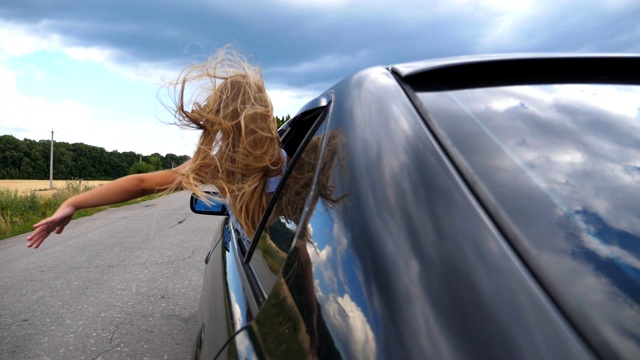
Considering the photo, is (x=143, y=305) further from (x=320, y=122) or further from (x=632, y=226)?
(x=632, y=226)

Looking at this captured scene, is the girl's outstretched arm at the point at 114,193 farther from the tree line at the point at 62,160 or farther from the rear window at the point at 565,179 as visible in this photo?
the tree line at the point at 62,160

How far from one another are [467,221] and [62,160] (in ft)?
417

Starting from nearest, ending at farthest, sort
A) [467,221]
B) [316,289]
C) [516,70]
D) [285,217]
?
[467,221] → [316,289] → [516,70] → [285,217]

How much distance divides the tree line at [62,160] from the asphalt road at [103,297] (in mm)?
86174

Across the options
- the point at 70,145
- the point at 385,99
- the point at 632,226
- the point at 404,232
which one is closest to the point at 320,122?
the point at 385,99

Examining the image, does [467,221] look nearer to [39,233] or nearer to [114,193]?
[114,193]

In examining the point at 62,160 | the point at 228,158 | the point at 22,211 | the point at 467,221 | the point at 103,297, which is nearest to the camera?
the point at 467,221

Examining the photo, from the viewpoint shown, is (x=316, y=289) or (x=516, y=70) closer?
(x=316, y=289)

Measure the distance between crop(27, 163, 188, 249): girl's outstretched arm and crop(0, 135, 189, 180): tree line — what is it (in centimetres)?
9279

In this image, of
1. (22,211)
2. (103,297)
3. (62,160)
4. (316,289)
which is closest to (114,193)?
(316,289)

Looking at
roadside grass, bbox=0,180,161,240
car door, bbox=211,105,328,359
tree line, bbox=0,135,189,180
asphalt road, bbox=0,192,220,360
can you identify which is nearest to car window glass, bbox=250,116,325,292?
car door, bbox=211,105,328,359

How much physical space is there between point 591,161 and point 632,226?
174mm

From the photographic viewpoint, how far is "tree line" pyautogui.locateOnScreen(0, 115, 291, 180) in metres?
106

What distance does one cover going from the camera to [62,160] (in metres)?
114
